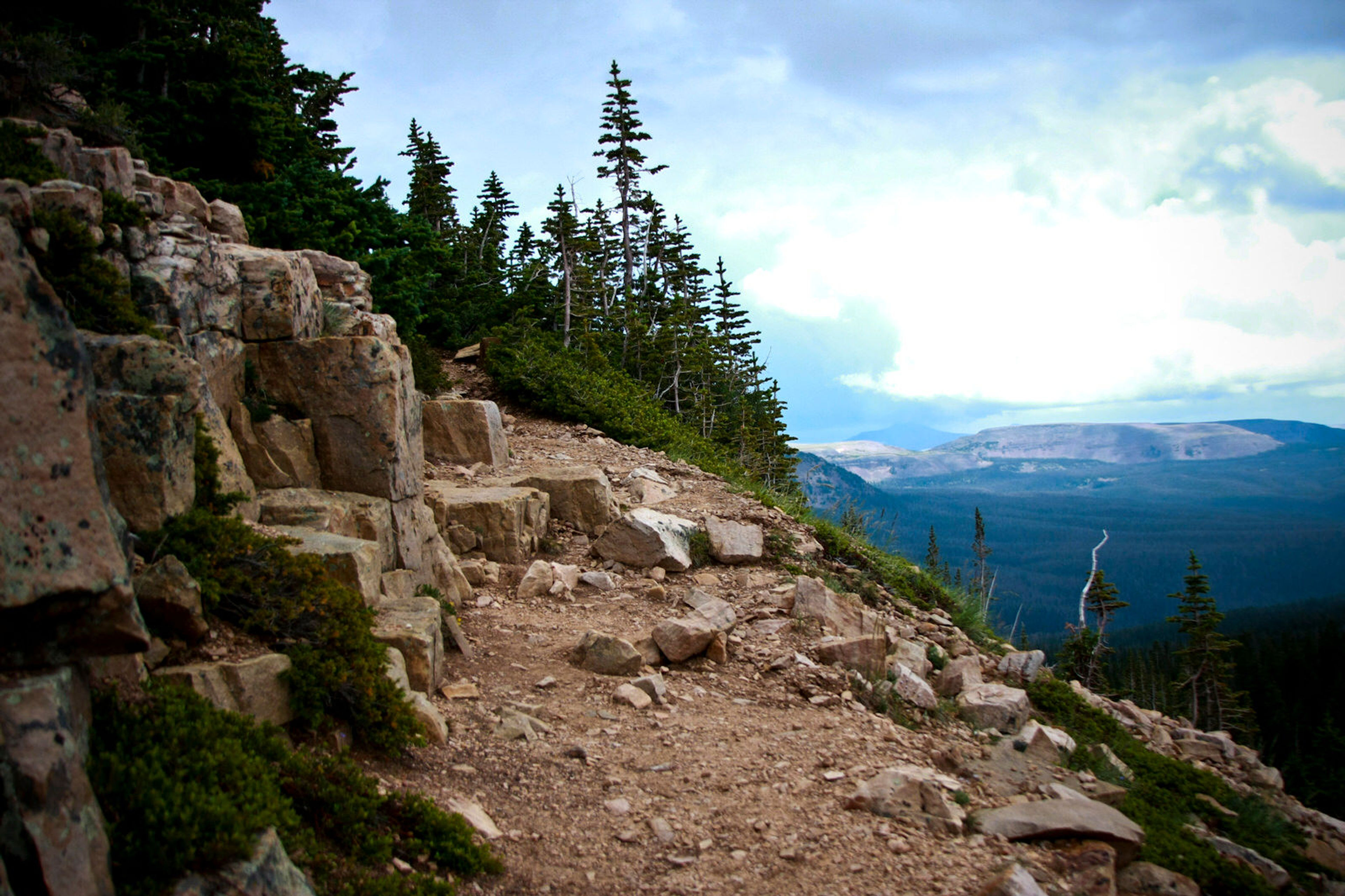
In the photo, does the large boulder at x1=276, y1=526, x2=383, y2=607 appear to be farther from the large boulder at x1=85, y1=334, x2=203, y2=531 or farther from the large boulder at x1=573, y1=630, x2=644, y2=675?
the large boulder at x1=573, y1=630, x2=644, y2=675

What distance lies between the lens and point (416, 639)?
6.80 m

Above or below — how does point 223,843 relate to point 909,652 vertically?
above

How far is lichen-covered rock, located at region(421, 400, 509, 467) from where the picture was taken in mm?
14844

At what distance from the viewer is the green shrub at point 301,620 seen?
5363 millimetres

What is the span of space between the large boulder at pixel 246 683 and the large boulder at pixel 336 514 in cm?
265

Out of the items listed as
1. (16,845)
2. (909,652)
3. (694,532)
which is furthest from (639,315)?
(16,845)

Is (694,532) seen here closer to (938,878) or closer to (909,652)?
(909,652)

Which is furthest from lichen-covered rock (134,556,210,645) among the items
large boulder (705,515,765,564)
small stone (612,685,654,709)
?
large boulder (705,515,765,564)

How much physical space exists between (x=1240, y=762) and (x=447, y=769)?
12.0 m

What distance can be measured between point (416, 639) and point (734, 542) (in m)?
6.80

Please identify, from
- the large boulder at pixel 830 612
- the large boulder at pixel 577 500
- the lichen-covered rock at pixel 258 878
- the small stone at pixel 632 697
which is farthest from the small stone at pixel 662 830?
the large boulder at pixel 577 500

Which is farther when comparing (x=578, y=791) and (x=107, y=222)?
(x=107, y=222)

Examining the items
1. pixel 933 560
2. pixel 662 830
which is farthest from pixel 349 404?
pixel 933 560

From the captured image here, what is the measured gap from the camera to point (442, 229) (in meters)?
46.5
